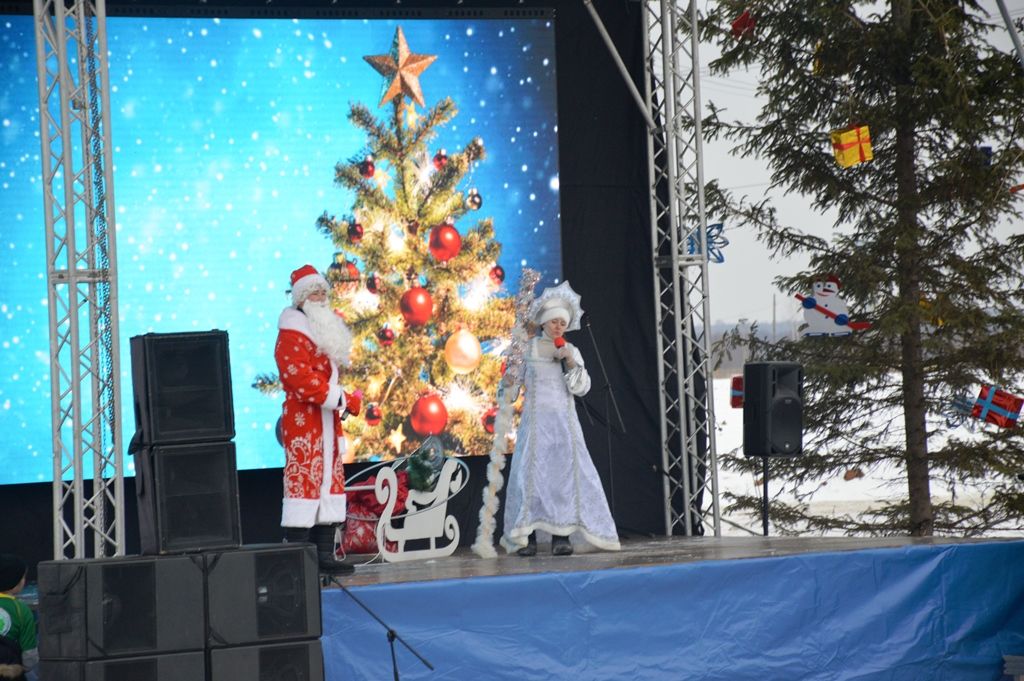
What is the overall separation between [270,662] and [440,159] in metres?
4.06

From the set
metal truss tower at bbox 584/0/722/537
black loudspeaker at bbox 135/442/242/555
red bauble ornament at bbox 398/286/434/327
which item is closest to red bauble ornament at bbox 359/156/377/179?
red bauble ornament at bbox 398/286/434/327

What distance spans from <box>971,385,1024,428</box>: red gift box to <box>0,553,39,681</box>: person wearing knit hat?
5.81 meters

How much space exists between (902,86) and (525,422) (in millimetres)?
3850

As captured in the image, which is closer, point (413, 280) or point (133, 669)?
point (133, 669)

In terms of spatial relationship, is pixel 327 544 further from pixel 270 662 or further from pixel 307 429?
pixel 270 662

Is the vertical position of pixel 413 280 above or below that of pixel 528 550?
above

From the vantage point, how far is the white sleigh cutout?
6.86 meters

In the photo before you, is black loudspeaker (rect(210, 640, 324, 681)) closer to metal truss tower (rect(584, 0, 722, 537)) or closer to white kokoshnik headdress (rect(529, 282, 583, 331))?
white kokoshnik headdress (rect(529, 282, 583, 331))

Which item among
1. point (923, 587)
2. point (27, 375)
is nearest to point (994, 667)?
point (923, 587)

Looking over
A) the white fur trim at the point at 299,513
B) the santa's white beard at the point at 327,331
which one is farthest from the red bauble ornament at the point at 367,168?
the white fur trim at the point at 299,513

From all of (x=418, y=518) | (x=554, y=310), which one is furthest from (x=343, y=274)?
(x=554, y=310)

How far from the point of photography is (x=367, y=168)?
7.73 meters

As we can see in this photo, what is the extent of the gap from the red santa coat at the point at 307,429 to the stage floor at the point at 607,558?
356 mm

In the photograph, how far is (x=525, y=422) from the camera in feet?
21.2
